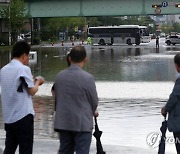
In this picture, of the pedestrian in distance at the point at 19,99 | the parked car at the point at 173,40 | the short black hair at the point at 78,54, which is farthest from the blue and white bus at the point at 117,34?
the short black hair at the point at 78,54

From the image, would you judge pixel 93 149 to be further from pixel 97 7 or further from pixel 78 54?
pixel 97 7

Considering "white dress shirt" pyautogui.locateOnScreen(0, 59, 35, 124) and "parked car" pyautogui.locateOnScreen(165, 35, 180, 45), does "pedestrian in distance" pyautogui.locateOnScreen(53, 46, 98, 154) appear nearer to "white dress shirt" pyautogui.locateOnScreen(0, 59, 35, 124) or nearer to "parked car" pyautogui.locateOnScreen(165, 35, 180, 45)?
"white dress shirt" pyautogui.locateOnScreen(0, 59, 35, 124)

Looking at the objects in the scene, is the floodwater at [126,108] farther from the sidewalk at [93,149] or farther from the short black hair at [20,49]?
the short black hair at [20,49]

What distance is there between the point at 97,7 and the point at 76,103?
6324 centimetres

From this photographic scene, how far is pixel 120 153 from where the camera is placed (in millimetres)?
9094

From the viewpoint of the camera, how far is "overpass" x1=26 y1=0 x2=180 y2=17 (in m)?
69.1

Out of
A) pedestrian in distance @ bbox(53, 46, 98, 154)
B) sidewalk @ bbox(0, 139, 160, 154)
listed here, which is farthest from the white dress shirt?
sidewalk @ bbox(0, 139, 160, 154)

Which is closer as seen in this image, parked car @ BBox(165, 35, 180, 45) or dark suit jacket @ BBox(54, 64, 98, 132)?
dark suit jacket @ BBox(54, 64, 98, 132)

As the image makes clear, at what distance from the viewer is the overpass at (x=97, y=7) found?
69.1 m

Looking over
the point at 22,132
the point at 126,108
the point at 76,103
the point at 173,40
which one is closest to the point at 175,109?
the point at 76,103

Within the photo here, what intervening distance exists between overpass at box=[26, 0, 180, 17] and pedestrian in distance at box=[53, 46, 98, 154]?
62005 millimetres

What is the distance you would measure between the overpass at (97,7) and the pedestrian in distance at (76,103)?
6201 cm

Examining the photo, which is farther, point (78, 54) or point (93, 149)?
point (93, 149)

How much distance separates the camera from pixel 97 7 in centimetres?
6938
